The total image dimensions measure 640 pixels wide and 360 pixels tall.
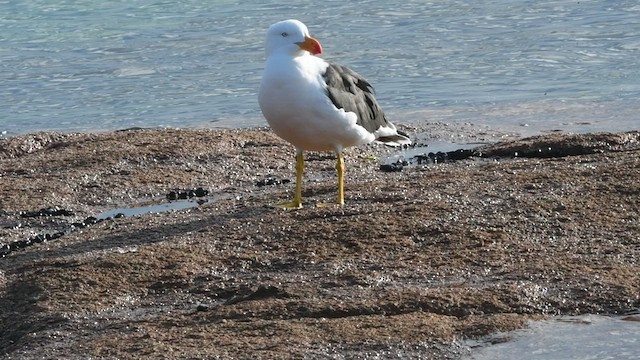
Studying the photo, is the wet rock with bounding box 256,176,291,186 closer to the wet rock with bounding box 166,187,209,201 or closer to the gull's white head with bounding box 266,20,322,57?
the wet rock with bounding box 166,187,209,201

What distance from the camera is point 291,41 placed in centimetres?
877

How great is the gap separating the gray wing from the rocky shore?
481 mm

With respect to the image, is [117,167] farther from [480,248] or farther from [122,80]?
[122,80]

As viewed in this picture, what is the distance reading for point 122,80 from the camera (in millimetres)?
16156

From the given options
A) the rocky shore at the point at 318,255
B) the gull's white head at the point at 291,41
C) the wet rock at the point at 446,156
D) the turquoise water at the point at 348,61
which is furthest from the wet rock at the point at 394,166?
the turquoise water at the point at 348,61

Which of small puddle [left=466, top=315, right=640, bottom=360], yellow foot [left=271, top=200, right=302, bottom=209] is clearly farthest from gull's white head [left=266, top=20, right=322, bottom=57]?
small puddle [left=466, top=315, right=640, bottom=360]

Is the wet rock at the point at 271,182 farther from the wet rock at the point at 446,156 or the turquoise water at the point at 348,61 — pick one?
the turquoise water at the point at 348,61

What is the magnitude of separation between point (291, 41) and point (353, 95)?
63 cm

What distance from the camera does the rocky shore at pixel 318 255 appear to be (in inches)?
243

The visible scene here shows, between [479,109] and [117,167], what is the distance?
4591 mm

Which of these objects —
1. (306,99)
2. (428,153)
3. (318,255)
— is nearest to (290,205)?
(306,99)

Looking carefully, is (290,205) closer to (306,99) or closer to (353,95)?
(306,99)

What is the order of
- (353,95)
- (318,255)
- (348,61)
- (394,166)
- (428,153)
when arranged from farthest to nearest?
(348,61), (428,153), (394,166), (353,95), (318,255)

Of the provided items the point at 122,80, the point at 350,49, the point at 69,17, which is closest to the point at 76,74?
the point at 122,80
